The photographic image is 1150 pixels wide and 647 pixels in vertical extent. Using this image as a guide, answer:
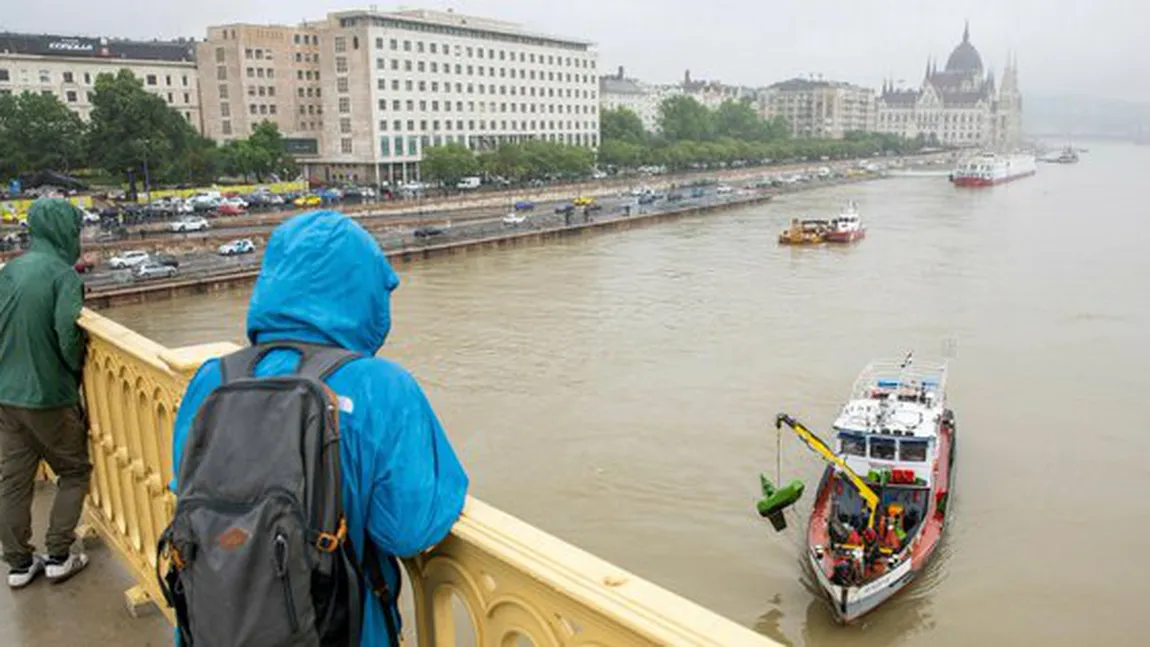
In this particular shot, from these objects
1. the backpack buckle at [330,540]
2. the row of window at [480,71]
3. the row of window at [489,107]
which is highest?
the row of window at [480,71]

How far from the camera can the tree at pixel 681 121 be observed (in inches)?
3922

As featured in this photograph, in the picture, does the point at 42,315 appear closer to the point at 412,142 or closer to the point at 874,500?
the point at 874,500

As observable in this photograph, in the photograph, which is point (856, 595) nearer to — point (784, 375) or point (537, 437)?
point (537, 437)

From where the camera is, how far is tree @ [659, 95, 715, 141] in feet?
327

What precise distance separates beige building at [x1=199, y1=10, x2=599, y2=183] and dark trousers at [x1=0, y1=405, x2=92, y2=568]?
62.3 m

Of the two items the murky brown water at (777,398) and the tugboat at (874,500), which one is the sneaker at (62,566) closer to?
the murky brown water at (777,398)

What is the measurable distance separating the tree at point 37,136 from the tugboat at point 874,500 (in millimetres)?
47016

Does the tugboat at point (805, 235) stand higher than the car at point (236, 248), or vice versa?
the car at point (236, 248)

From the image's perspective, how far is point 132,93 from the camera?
45.3 m

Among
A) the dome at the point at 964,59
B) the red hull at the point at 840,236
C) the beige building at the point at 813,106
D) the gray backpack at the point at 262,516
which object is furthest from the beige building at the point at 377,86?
the dome at the point at 964,59

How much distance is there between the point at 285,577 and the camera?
1.33 meters

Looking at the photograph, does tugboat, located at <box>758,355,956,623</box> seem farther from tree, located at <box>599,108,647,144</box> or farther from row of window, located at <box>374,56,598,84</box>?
tree, located at <box>599,108,647,144</box>

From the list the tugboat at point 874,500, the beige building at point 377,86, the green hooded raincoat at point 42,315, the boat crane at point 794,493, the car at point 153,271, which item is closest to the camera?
the green hooded raincoat at point 42,315

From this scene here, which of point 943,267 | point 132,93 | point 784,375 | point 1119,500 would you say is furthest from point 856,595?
point 132,93
